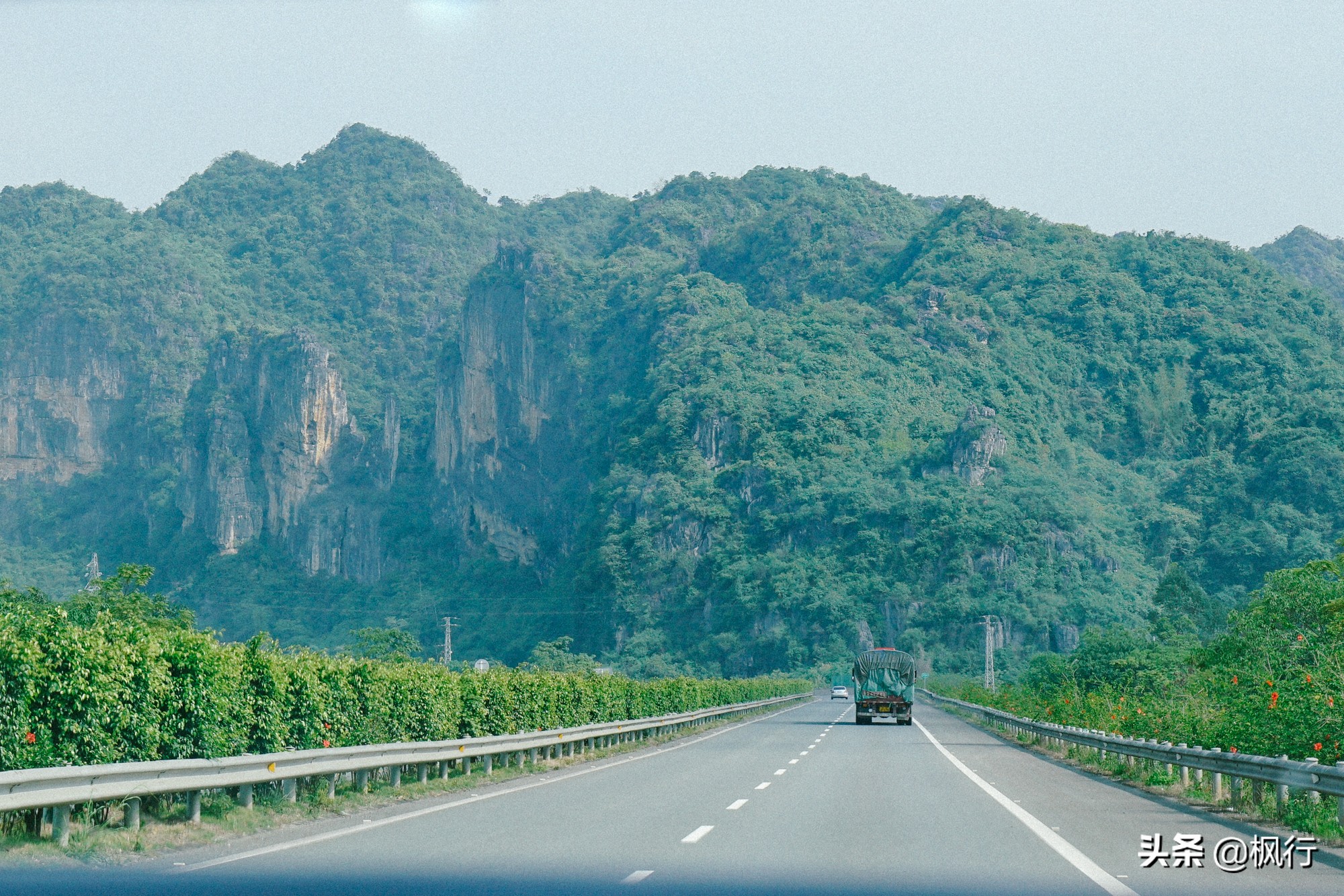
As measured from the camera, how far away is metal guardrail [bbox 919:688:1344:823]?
12586 millimetres

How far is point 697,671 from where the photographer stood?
121 meters

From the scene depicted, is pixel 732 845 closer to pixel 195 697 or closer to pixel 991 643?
pixel 195 697

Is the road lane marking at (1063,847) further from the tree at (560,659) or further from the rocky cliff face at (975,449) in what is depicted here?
the rocky cliff face at (975,449)

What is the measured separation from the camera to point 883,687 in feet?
164

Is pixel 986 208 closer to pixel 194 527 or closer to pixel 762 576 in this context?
pixel 762 576

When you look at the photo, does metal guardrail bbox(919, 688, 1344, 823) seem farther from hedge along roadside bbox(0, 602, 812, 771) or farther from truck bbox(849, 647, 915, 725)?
truck bbox(849, 647, 915, 725)

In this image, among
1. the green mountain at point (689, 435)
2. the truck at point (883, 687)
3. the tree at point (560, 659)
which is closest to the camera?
the truck at point (883, 687)

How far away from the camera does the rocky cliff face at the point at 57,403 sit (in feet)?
563

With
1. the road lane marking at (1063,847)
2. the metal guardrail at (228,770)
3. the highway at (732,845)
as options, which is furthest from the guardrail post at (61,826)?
the road lane marking at (1063,847)

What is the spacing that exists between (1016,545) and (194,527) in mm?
99674

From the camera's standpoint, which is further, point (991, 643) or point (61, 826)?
point (991, 643)

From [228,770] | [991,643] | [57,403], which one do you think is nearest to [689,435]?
[991,643]

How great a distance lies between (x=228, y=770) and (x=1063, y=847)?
7.30 m

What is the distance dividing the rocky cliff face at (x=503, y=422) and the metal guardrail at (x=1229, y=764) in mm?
143803
